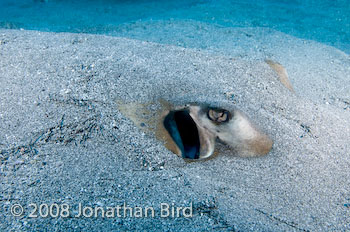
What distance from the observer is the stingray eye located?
2408mm

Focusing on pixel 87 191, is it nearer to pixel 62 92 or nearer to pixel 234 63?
pixel 62 92

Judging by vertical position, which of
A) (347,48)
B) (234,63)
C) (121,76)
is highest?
(347,48)

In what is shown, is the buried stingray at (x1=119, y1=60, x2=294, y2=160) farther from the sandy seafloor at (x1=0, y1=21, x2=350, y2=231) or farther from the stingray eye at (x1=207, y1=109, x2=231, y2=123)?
the sandy seafloor at (x1=0, y1=21, x2=350, y2=231)

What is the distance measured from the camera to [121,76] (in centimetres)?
287

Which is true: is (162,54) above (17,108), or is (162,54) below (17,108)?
above

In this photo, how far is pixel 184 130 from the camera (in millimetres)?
2535

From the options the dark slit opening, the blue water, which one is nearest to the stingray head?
the dark slit opening

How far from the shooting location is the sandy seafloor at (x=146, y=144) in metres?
1.66

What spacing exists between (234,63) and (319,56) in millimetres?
3165

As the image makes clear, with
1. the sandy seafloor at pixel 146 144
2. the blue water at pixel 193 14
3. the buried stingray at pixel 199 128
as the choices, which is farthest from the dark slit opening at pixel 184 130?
the blue water at pixel 193 14

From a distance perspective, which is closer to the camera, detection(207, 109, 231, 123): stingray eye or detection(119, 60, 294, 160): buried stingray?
detection(119, 60, 294, 160): buried stingray

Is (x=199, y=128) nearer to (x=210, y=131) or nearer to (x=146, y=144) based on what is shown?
(x=210, y=131)

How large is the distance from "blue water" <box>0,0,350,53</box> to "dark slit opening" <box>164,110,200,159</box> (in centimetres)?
527

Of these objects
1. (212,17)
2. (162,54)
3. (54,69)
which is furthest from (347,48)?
(54,69)
